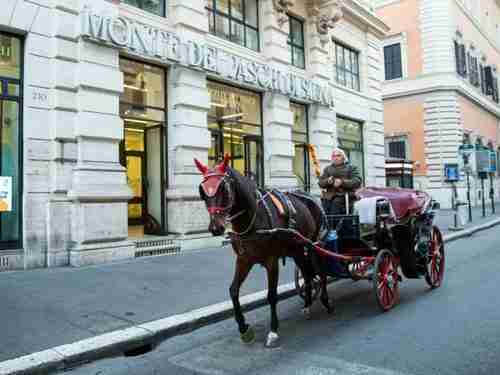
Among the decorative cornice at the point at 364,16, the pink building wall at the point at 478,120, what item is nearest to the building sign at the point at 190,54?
the decorative cornice at the point at 364,16

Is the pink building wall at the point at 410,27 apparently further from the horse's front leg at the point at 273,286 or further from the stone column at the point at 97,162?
the horse's front leg at the point at 273,286

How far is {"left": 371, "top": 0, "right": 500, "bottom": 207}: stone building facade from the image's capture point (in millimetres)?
30141

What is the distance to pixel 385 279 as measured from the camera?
237 inches

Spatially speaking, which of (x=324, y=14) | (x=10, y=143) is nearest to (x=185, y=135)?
(x=10, y=143)

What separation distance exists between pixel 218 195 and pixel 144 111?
794 centimetres

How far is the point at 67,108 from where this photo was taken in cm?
948

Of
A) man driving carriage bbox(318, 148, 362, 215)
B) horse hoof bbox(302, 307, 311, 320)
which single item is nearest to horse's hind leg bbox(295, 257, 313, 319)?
horse hoof bbox(302, 307, 311, 320)

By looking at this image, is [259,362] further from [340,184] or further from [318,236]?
[340,184]

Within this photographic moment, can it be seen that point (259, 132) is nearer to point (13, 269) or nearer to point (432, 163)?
point (13, 269)

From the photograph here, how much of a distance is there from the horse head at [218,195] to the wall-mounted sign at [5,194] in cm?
619

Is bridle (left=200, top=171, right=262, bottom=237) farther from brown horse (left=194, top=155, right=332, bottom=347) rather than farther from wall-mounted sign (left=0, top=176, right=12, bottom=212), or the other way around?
wall-mounted sign (left=0, top=176, right=12, bottom=212)

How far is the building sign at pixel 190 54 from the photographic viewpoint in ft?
32.3

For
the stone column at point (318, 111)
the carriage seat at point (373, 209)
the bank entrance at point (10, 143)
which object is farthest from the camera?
the stone column at point (318, 111)

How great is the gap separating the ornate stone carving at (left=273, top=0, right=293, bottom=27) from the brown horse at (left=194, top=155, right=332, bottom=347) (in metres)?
11.0
